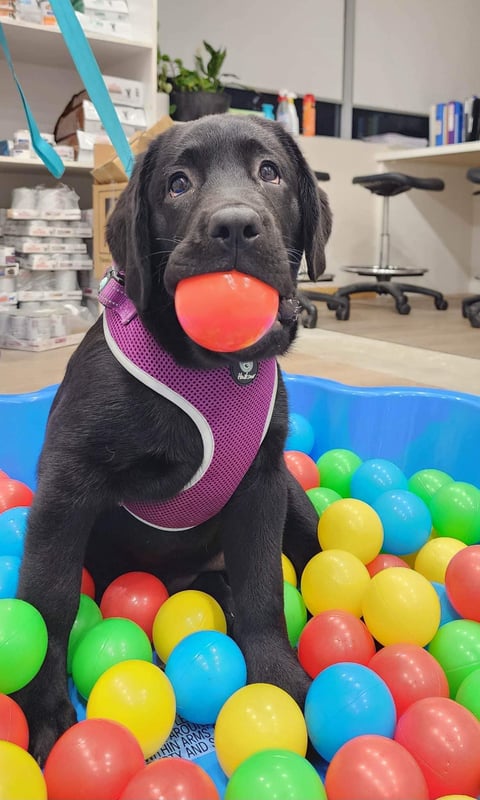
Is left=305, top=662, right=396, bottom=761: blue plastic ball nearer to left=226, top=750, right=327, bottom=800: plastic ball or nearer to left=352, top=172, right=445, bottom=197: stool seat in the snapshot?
left=226, top=750, right=327, bottom=800: plastic ball

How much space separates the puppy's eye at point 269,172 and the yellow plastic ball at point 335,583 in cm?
69

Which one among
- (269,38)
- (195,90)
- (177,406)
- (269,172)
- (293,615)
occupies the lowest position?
(293,615)

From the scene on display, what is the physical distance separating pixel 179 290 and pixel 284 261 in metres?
0.14

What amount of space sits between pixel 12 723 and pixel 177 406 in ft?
1.53

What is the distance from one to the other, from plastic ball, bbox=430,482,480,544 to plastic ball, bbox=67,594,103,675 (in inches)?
31.7

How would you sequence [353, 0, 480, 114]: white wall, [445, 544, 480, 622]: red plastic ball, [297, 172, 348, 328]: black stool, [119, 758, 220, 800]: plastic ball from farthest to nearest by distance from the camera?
[353, 0, 480, 114]: white wall → [297, 172, 348, 328]: black stool → [445, 544, 480, 622]: red plastic ball → [119, 758, 220, 800]: plastic ball

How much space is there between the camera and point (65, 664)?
1.01 meters

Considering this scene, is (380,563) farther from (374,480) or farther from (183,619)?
(183,619)

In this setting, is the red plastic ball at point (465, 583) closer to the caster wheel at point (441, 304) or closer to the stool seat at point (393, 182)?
the stool seat at point (393, 182)

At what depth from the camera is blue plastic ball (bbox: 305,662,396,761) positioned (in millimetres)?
936

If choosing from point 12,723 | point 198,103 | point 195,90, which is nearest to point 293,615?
point 12,723

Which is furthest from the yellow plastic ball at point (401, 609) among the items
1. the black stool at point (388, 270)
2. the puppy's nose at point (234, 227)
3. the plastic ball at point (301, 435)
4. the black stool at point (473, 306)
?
the black stool at point (388, 270)

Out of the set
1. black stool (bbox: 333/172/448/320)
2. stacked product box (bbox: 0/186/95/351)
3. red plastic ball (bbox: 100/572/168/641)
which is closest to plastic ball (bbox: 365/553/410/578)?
red plastic ball (bbox: 100/572/168/641)

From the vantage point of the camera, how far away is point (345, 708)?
0.94m
